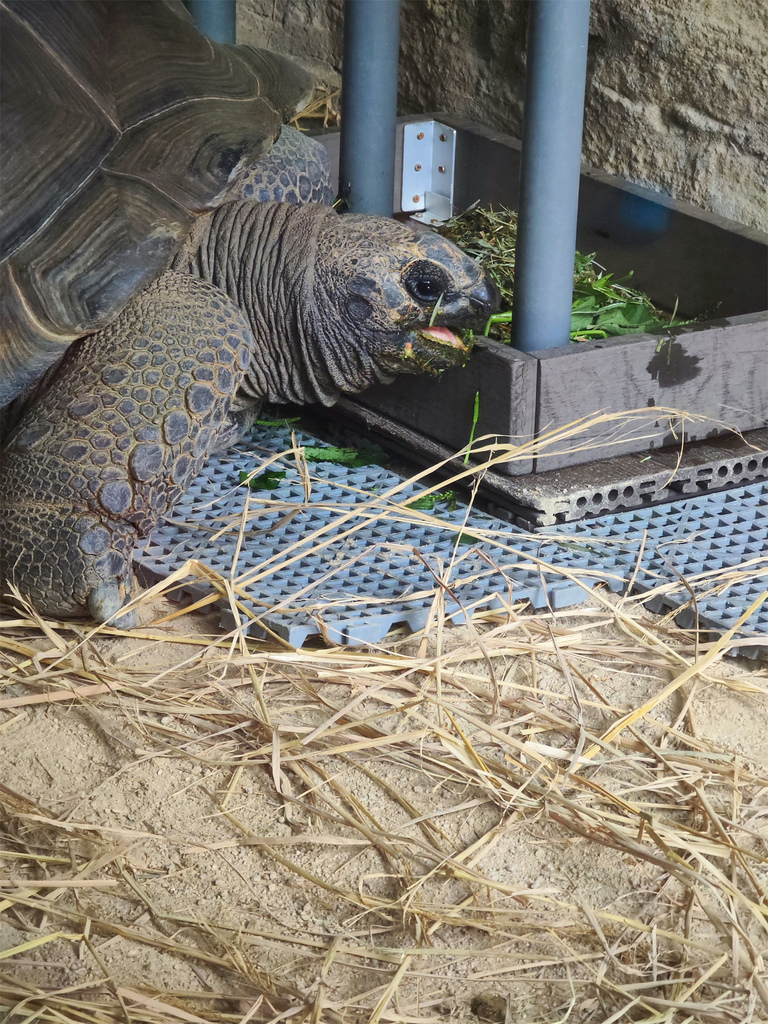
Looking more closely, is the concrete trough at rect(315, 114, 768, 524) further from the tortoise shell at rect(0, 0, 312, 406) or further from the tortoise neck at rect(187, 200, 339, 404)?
the tortoise shell at rect(0, 0, 312, 406)

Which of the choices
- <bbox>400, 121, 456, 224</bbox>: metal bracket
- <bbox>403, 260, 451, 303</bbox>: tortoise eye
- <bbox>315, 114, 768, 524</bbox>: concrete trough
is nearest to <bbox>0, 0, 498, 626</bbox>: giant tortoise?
<bbox>403, 260, 451, 303</bbox>: tortoise eye

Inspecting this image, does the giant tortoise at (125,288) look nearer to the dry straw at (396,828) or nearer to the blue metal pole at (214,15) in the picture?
the dry straw at (396,828)

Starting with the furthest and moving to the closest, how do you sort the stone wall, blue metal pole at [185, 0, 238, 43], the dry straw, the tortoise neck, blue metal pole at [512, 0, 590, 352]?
blue metal pole at [185, 0, 238, 43] < the stone wall < the tortoise neck < blue metal pole at [512, 0, 590, 352] < the dry straw

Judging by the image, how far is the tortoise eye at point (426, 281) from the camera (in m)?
2.51

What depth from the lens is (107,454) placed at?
2145 millimetres

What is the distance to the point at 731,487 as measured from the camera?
2.64 meters

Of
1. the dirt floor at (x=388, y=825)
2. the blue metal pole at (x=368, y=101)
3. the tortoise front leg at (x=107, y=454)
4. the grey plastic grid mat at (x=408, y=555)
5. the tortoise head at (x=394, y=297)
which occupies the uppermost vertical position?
the blue metal pole at (x=368, y=101)

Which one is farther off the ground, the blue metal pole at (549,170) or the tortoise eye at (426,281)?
the blue metal pole at (549,170)

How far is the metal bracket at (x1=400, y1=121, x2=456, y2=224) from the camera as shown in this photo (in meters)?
3.66

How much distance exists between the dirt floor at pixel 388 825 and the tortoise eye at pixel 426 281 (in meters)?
0.73

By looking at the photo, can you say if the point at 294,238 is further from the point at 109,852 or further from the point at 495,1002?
the point at 495,1002

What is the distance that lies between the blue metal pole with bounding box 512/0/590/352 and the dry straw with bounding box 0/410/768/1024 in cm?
65

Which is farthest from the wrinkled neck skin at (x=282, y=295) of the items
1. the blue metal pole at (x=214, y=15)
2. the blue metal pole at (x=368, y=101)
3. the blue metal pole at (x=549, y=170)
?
the blue metal pole at (x=214, y=15)

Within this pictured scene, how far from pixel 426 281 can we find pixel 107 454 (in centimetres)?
78
